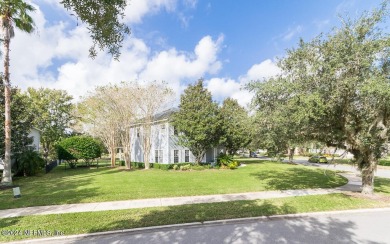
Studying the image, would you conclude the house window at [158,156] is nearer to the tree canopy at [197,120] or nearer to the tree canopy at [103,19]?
the tree canopy at [197,120]

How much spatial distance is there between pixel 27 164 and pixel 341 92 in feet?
80.1

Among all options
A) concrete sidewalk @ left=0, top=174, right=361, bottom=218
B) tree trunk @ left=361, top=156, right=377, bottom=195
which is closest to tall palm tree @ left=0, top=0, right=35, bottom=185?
concrete sidewalk @ left=0, top=174, right=361, bottom=218

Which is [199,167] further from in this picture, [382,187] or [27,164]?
[27,164]

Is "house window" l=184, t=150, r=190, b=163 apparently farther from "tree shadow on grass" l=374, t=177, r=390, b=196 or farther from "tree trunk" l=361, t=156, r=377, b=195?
"tree trunk" l=361, t=156, r=377, b=195

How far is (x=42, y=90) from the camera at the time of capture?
37.7 meters

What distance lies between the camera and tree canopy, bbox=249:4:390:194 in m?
8.71

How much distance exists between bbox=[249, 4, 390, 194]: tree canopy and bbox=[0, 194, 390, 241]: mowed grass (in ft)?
9.06

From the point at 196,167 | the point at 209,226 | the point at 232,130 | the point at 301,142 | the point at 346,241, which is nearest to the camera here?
the point at 346,241

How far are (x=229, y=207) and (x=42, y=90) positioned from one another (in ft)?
134

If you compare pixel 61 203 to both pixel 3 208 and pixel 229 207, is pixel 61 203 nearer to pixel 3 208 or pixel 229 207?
pixel 3 208

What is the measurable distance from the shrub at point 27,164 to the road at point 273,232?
17888 mm

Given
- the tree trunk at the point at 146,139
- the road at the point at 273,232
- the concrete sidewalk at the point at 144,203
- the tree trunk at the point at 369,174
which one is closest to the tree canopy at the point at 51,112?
the tree trunk at the point at 146,139

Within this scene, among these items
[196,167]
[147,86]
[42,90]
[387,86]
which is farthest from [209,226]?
[42,90]

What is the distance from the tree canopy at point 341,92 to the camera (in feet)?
28.6
